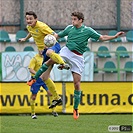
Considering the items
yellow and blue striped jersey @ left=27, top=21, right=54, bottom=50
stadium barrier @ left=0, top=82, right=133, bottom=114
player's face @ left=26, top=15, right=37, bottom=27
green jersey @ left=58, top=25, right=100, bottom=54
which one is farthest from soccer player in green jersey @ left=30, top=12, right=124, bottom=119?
stadium barrier @ left=0, top=82, right=133, bottom=114

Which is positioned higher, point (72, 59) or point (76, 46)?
point (76, 46)

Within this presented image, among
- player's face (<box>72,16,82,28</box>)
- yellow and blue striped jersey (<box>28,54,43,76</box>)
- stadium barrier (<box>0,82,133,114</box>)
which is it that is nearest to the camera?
player's face (<box>72,16,82,28</box>)

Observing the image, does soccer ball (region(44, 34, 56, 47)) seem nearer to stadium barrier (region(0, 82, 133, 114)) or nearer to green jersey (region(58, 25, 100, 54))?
green jersey (region(58, 25, 100, 54))

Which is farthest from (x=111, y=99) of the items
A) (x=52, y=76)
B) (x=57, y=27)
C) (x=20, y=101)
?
(x=57, y=27)

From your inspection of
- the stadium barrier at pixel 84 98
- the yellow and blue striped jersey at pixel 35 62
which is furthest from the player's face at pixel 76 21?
the stadium barrier at pixel 84 98

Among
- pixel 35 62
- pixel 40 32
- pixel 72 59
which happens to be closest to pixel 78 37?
pixel 72 59

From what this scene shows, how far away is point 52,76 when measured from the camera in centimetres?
2136

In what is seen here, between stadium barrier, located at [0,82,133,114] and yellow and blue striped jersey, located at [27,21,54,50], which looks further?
stadium barrier, located at [0,82,133,114]

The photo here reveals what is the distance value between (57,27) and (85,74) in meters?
3.46

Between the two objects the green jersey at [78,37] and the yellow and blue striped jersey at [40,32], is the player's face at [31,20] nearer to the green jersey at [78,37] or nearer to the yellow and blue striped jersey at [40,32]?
the yellow and blue striped jersey at [40,32]

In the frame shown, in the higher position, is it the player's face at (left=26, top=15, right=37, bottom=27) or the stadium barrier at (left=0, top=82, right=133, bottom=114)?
the player's face at (left=26, top=15, right=37, bottom=27)

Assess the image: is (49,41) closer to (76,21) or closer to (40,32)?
(76,21)

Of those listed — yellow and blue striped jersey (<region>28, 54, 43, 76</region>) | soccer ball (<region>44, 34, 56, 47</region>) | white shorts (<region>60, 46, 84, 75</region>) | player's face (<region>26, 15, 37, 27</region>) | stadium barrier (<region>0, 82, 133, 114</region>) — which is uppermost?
player's face (<region>26, 15, 37, 27</region>)

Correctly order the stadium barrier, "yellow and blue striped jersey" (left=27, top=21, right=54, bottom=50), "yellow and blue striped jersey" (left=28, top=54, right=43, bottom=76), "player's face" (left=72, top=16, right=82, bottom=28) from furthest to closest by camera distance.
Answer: the stadium barrier < "yellow and blue striped jersey" (left=28, top=54, right=43, bottom=76) < "yellow and blue striped jersey" (left=27, top=21, right=54, bottom=50) < "player's face" (left=72, top=16, right=82, bottom=28)
